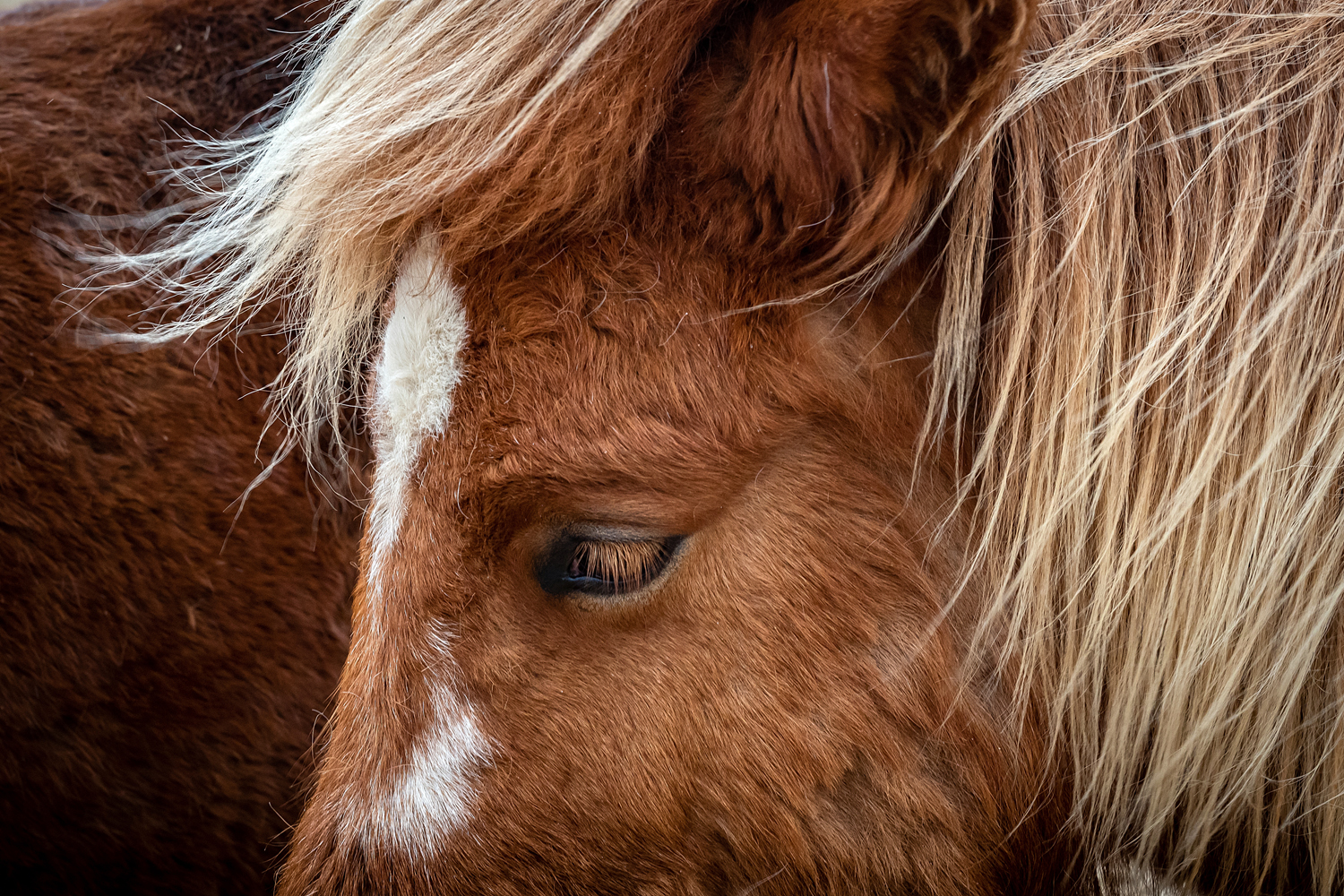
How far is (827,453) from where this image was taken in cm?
96

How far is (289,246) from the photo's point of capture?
3.36 ft

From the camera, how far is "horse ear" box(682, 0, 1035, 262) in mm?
747

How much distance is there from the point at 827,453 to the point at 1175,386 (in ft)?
1.12

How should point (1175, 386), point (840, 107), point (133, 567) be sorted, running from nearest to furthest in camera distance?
1. point (840, 107)
2. point (1175, 386)
3. point (133, 567)

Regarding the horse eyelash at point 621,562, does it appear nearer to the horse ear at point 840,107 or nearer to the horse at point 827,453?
the horse at point 827,453

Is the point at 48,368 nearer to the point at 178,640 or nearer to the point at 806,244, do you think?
the point at 178,640

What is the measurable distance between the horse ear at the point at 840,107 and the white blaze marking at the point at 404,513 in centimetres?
30

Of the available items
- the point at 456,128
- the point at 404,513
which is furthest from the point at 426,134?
the point at 404,513

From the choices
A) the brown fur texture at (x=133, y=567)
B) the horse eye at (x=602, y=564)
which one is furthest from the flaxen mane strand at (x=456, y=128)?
the brown fur texture at (x=133, y=567)

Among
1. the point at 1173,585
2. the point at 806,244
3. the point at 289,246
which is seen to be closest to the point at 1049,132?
the point at 806,244

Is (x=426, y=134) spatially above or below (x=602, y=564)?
above

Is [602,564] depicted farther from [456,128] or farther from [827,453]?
[456,128]

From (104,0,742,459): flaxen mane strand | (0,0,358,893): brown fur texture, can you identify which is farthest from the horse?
(0,0,358,893): brown fur texture

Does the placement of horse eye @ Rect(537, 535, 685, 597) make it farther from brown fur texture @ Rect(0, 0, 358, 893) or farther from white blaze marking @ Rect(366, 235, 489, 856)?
brown fur texture @ Rect(0, 0, 358, 893)
